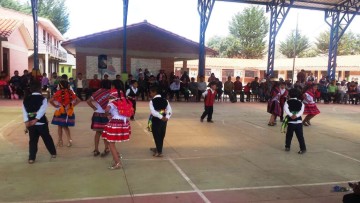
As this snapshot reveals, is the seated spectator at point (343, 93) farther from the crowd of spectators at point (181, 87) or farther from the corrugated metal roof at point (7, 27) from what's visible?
the corrugated metal roof at point (7, 27)

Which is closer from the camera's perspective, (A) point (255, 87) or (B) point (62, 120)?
(B) point (62, 120)

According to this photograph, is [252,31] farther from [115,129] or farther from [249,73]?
[115,129]

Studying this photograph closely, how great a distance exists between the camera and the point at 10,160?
619 centimetres

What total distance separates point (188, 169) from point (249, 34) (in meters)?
51.0

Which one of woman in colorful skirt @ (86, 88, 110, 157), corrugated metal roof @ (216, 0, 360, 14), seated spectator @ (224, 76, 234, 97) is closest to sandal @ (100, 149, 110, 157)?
woman in colorful skirt @ (86, 88, 110, 157)

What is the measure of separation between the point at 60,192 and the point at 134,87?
5.99 metres

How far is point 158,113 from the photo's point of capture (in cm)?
639

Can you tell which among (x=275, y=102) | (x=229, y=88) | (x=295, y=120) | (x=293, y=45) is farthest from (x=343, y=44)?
(x=295, y=120)

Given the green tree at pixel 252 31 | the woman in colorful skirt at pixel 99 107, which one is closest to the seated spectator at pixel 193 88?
the woman in colorful skirt at pixel 99 107

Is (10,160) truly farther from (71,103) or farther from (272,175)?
(272,175)

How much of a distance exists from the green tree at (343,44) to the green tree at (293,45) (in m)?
2.07

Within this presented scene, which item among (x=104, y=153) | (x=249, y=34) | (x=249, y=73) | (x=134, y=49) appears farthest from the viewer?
(x=249, y=34)

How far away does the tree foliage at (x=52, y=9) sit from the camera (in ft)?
152

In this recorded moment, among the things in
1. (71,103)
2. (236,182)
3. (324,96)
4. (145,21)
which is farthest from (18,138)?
(324,96)
